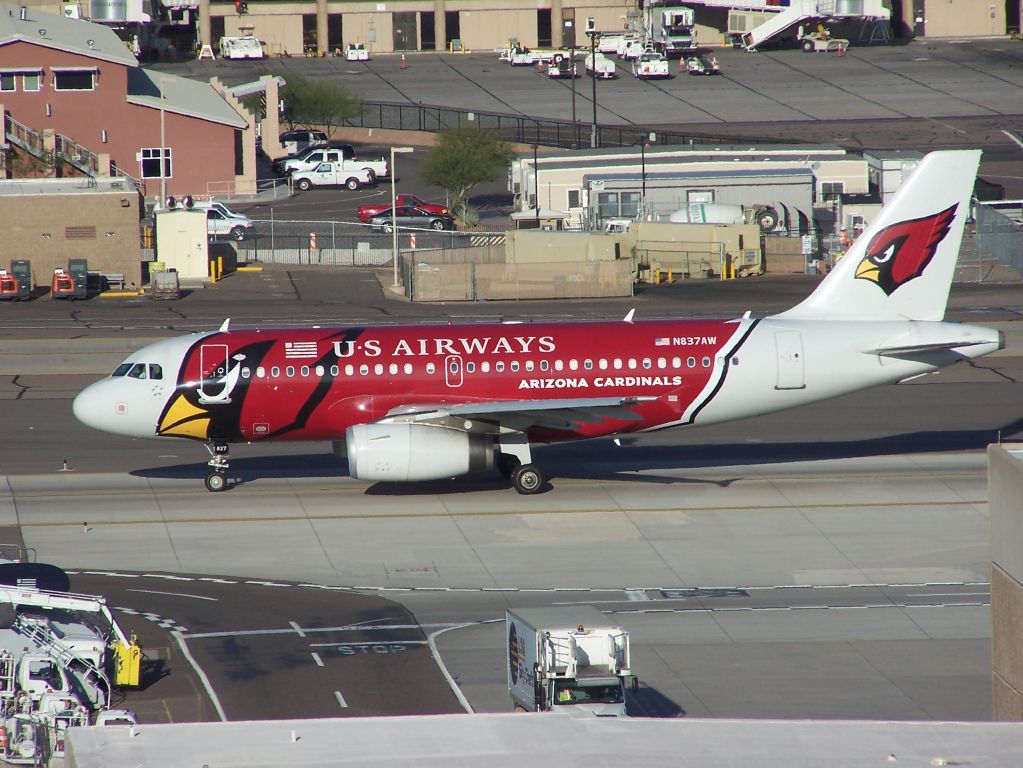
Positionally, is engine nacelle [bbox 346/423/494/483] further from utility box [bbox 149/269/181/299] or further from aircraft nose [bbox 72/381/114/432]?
utility box [bbox 149/269/181/299]

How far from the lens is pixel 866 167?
90625 mm

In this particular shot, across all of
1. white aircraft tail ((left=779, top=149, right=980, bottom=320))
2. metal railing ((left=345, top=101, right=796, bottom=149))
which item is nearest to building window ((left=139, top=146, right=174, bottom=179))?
metal railing ((left=345, top=101, right=796, bottom=149))

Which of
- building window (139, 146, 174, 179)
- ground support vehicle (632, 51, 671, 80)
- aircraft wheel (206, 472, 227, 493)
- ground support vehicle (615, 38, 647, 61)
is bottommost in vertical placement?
aircraft wheel (206, 472, 227, 493)

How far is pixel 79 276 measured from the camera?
73.0m

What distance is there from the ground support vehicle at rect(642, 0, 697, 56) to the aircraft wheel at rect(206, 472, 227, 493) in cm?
11582

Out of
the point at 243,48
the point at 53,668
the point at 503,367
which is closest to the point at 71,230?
the point at 503,367

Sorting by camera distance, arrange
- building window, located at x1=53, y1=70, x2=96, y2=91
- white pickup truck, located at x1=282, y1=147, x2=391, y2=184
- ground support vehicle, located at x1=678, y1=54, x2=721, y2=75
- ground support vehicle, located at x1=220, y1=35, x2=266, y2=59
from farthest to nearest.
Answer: ground support vehicle, located at x1=220, y1=35, x2=266, y2=59, ground support vehicle, located at x1=678, y1=54, x2=721, y2=75, white pickup truck, located at x1=282, y1=147, x2=391, y2=184, building window, located at x1=53, y1=70, x2=96, y2=91

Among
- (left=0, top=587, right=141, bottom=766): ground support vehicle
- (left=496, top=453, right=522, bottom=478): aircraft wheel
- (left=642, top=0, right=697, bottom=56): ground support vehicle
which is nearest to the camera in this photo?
(left=0, top=587, right=141, bottom=766): ground support vehicle

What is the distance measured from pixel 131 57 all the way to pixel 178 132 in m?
6.03

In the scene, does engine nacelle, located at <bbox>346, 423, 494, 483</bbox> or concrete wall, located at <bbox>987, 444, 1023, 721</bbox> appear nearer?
concrete wall, located at <bbox>987, 444, 1023, 721</bbox>

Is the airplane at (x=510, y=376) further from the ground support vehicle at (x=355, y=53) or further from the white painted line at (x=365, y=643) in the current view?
the ground support vehicle at (x=355, y=53)

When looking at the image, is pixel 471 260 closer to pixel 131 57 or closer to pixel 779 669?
pixel 131 57

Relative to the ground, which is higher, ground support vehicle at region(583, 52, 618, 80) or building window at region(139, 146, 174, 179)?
ground support vehicle at region(583, 52, 618, 80)

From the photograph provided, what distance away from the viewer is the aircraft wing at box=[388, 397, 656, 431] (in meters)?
36.6
